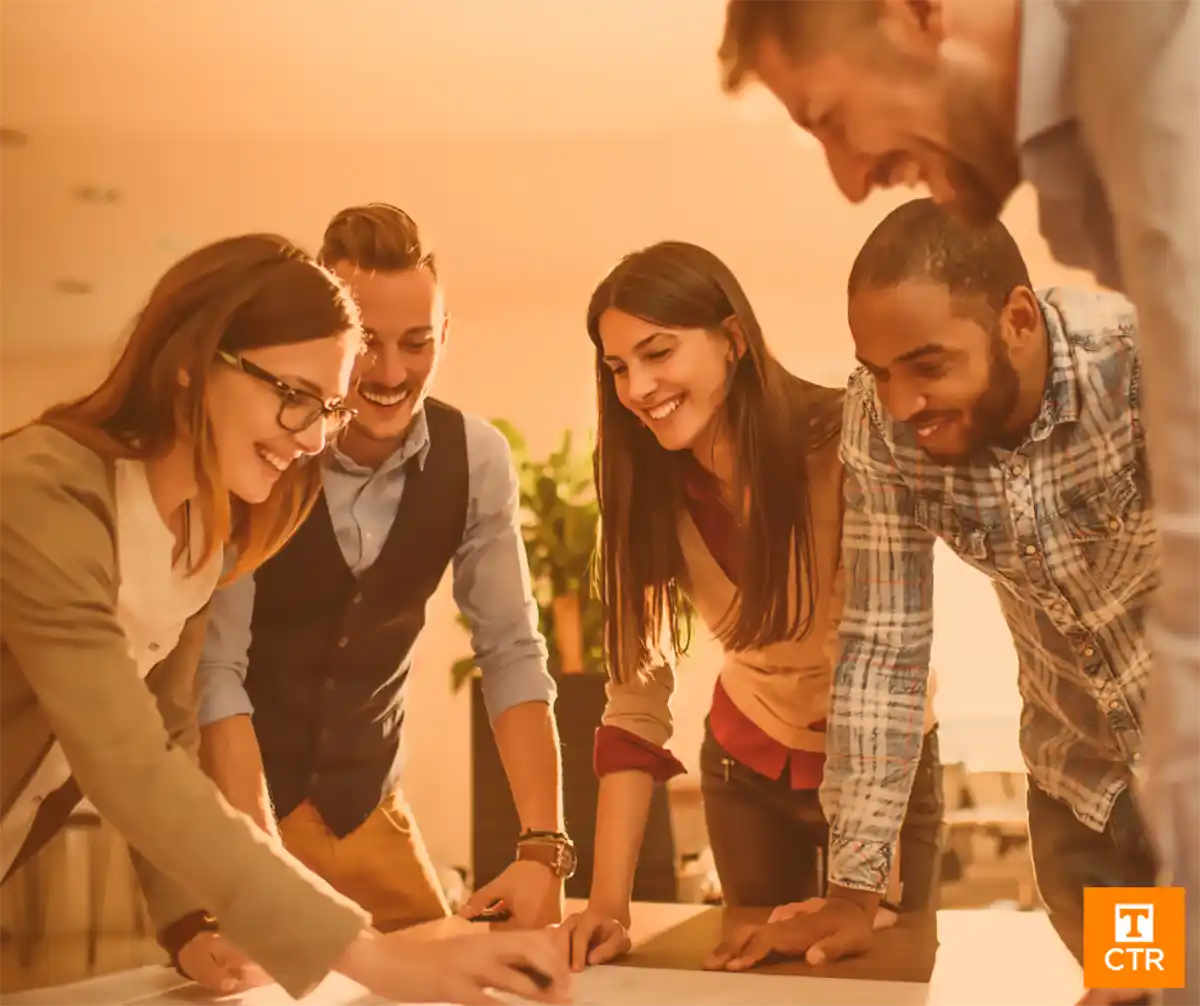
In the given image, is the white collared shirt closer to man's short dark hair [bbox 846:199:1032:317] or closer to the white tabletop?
the white tabletop

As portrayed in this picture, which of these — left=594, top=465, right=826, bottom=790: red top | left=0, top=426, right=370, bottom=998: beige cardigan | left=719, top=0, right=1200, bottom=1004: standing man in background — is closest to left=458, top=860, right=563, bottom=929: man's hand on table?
left=594, top=465, right=826, bottom=790: red top

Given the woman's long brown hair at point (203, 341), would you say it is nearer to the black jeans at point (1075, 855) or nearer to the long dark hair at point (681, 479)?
the long dark hair at point (681, 479)

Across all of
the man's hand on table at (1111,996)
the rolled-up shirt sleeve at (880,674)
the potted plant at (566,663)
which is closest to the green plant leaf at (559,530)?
the potted plant at (566,663)

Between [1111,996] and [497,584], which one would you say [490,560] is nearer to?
[497,584]

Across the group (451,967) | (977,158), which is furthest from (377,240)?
(451,967)

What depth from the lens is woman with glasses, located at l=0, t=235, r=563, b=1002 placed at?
2.90ft

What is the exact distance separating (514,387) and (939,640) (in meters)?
0.45

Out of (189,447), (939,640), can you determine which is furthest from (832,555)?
(189,447)

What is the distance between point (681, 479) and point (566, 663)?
0.21 metres

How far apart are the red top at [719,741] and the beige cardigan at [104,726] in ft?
1.08

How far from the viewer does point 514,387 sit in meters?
1.16

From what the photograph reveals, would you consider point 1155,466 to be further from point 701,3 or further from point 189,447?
point 189,447

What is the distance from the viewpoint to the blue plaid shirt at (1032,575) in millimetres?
956

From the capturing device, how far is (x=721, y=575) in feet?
3.79
